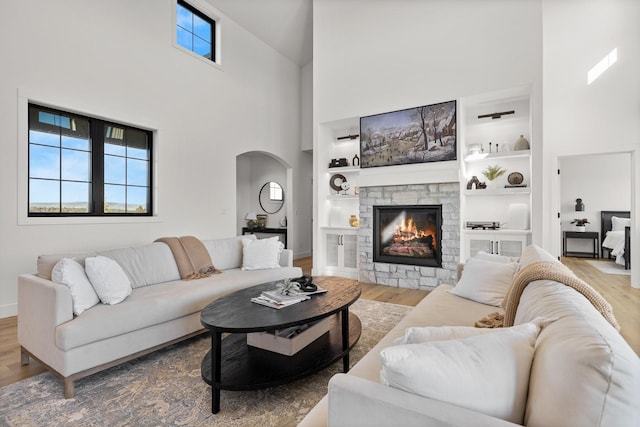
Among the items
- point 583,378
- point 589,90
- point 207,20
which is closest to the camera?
point 583,378

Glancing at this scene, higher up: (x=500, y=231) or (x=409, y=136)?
(x=409, y=136)

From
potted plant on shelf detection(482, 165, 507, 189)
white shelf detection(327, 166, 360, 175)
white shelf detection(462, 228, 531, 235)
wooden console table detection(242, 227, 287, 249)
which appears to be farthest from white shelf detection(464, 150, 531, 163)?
wooden console table detection(242, 227, 287, 249)

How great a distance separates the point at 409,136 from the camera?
15.4ft

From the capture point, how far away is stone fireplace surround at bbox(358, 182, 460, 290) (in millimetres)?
4355

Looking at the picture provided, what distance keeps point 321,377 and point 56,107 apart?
166 inches

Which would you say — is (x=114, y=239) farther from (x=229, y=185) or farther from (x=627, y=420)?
(x=627, y=420)

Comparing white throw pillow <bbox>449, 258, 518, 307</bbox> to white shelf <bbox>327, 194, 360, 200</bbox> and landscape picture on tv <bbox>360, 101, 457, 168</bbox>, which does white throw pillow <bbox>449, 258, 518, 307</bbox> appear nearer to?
landscape picture on tv <bbox>360, 101, 457, 168</bbox>

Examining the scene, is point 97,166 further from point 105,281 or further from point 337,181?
point 337,181

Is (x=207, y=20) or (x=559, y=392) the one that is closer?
(x=559, y=392)

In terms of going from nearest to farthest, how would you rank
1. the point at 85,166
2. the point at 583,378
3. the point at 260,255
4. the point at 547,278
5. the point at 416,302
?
the point at 583,378 → the point at 547,278 → the point at 260,255 → the point at 416,302 → the point at 85,166

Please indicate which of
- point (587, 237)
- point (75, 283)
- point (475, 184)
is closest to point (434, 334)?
point (75, 283)

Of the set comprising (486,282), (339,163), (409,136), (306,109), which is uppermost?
(306,109)

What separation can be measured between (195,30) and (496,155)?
5.19 meters

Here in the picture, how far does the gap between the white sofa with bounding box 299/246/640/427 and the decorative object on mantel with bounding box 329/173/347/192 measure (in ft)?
15.4
